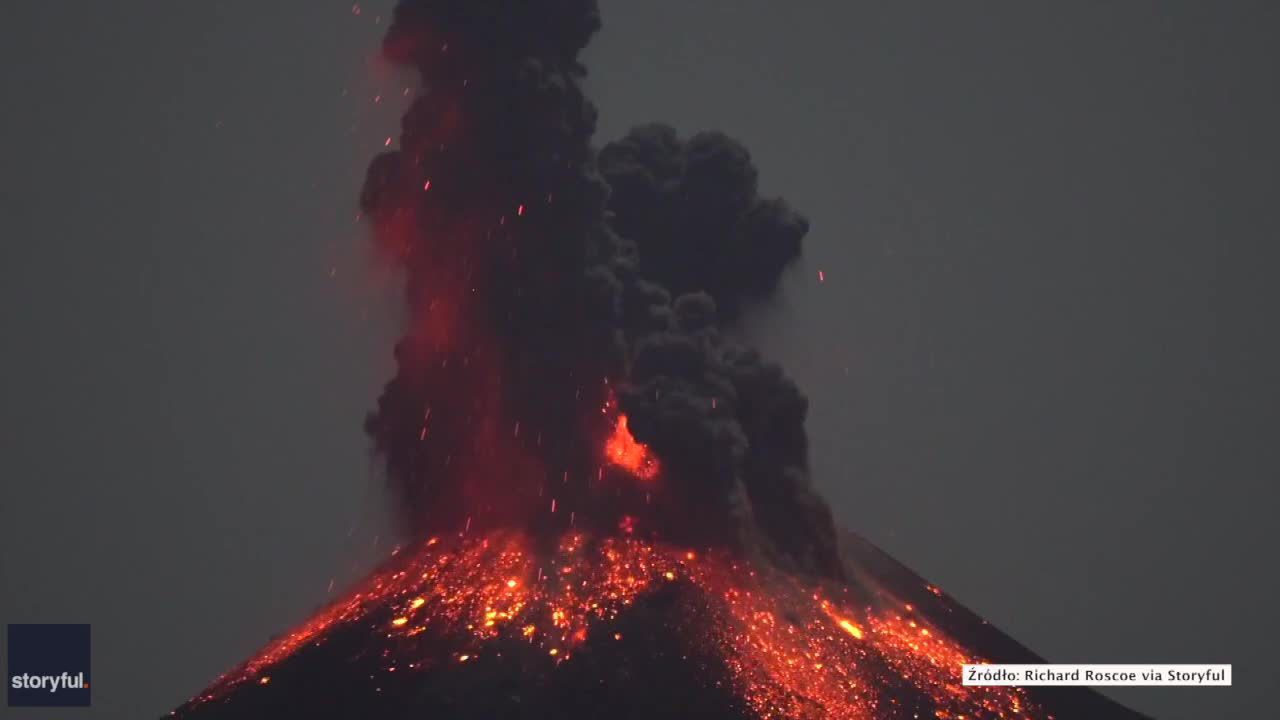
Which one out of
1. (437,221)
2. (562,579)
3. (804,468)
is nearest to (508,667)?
(562,579)

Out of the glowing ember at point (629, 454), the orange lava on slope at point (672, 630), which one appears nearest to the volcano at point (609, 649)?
the orange lava on slope at point (672, 630)

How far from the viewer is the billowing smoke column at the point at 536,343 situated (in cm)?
5141

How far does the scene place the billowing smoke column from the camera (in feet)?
169

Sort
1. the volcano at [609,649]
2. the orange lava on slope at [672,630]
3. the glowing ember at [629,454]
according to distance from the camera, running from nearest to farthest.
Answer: the volcano at [609,649], the orange lava on slope at [672,630], the glowing ember at [629,454]

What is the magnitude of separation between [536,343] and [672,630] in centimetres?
1786

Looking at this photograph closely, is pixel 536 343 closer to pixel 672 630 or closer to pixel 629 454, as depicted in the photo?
pixel 629 454

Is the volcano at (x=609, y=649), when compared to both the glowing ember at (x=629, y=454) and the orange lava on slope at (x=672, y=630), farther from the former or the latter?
the glowing ember at (x=629, y=454)

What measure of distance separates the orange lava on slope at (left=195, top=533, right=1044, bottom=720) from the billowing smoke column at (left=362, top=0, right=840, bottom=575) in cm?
247

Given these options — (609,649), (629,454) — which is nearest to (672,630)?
(609,649)

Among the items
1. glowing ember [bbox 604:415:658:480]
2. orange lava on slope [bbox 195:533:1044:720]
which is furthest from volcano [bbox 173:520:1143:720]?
glowing ember [bbox 604:415:658:480]

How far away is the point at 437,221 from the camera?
5394 cm

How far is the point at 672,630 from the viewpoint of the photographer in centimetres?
4378

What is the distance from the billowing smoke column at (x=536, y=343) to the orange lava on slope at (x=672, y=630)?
97.4 inches

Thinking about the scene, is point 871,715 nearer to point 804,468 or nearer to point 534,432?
point 804,468
